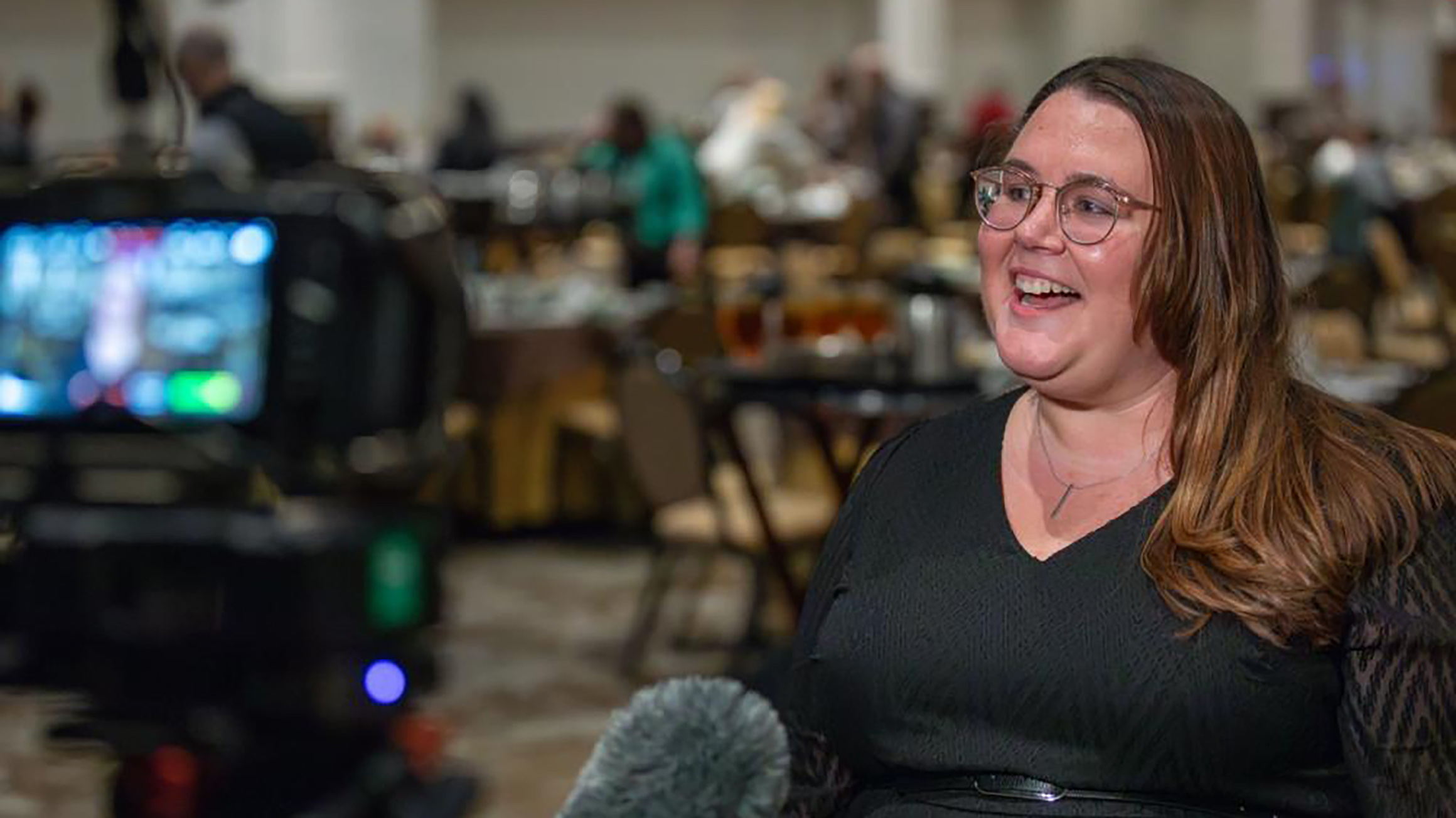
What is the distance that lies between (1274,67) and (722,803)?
75.5 ft

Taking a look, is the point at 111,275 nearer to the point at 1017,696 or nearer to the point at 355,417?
the point at 355,417

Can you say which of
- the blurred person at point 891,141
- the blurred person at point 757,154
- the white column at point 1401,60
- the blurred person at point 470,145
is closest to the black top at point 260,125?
the blurred person at point 891,141

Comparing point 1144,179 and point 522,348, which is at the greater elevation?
point 1144,179

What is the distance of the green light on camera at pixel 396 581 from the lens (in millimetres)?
3867

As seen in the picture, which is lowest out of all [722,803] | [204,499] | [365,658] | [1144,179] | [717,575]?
[717,575]

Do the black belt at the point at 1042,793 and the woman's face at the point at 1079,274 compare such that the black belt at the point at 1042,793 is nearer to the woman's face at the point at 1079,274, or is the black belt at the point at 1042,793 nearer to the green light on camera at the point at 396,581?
the woman's face at the point at 1079,274

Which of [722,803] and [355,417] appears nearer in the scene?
[722,803]

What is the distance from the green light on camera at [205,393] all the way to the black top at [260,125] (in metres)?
2.70

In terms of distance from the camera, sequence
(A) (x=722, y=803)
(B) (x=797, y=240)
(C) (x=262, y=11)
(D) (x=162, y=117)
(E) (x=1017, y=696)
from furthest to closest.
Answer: (C) (x=262, y=11) → (D) (x=162, y=117) → (B) (x=797, y=240) → (E) (x=1017, y=696) → (A) (x=722, y=803)

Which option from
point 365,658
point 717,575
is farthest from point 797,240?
point 365,658

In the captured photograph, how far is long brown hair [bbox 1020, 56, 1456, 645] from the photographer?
1.73 meters

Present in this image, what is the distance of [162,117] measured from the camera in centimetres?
1568

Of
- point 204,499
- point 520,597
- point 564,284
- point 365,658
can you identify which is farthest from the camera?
point 564,284

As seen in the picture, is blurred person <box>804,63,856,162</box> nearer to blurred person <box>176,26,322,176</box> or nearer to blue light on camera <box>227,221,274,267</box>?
blurred person <box>176,26,322,176</box>
